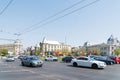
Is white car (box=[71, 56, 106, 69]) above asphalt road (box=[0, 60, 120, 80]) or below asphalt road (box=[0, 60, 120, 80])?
above

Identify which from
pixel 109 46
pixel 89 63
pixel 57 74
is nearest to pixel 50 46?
pixel 109 46

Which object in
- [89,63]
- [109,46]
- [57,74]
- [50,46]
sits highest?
[50,46]

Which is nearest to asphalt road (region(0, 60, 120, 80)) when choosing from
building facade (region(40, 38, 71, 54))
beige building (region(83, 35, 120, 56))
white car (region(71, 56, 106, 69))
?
white car (region(71, 56, 106, 69))

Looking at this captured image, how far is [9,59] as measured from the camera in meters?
57.8

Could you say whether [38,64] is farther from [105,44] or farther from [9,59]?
[105,44]

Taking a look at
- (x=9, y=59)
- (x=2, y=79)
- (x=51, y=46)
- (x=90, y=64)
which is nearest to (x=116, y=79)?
(x=2, y=79)

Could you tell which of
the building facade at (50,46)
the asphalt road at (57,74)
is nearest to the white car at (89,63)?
the asphalt road at (57,74)

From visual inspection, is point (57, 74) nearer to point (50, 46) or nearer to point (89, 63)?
point (89, 63)

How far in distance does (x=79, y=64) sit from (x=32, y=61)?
6586 millimetres

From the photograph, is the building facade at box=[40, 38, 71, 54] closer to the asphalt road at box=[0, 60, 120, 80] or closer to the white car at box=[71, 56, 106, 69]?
the white car at box=[71, 56, 106, 69]

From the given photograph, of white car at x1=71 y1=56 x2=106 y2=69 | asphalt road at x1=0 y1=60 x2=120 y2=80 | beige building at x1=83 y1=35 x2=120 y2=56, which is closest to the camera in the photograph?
asphalt road at x1=0 y1=60 x2=120 y2=80

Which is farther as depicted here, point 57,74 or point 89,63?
point 89,63

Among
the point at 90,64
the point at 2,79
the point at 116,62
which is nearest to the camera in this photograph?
the point at 2,79

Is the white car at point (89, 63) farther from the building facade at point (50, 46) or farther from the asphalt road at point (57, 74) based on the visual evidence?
the building facade at point (50, 46)
